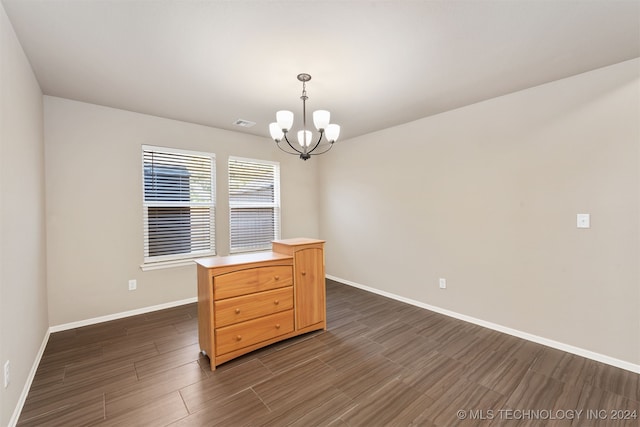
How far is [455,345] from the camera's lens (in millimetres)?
2652

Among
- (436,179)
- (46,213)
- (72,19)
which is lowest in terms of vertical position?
(46,213)

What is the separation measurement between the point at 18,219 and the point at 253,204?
2763 mm

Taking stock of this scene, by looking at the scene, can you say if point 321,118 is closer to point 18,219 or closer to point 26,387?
point 18,219

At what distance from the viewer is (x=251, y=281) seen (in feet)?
8.24

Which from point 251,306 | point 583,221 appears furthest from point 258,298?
point 583,221

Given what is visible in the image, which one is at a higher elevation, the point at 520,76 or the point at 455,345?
the point at 520,76

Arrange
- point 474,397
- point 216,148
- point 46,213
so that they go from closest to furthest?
point 474,397 < point 46,213 < point 216,148

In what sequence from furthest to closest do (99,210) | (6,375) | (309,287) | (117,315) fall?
(117,315)
(99,210)
(309,287)
(6,375)

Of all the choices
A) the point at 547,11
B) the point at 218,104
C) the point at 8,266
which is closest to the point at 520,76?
the point at 547,11

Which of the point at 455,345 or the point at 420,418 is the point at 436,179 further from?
the point at 420,418

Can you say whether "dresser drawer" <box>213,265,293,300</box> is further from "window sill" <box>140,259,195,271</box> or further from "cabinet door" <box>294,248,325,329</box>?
"window sill" <box>140,259,195,271</box>

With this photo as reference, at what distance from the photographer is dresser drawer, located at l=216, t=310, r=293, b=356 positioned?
2344 millimetres

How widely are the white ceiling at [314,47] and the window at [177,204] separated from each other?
859mm

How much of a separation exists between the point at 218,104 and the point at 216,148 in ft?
3.35
